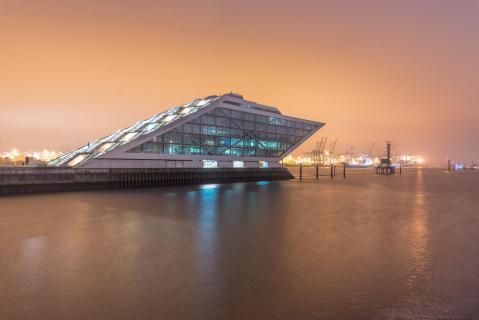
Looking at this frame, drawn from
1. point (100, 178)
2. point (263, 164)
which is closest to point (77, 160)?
point (100, 178)

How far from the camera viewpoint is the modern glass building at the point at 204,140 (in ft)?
200

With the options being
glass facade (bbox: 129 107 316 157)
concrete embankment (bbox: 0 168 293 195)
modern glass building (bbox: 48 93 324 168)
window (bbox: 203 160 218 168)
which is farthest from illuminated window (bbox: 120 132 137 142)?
window (bbox: 203 160 218 168)

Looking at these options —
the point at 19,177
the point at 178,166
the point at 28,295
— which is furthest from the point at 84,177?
the point at 28,295

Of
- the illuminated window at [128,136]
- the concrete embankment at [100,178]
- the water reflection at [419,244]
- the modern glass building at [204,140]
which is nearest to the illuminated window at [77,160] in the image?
the modern glass building at [204,140]

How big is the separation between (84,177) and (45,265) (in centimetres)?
4036

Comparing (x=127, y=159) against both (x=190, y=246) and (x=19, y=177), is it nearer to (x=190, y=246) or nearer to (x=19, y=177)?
(x=19, y=177)

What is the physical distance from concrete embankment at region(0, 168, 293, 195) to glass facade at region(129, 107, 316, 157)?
507 centimetres

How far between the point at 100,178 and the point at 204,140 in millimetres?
26856

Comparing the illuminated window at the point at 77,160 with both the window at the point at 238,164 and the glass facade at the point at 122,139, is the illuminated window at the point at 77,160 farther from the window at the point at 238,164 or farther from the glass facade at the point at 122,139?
the window at the point at 238,164

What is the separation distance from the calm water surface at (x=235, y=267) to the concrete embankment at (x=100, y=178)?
67.9ft

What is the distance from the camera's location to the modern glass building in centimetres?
6110

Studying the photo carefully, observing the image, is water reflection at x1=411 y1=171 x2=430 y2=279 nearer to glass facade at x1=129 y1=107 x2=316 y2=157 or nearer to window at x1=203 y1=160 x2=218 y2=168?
glass facade at x1=129 y1=107 x2=316 y2=157

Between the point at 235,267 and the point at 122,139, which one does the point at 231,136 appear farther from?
the point at 235,267

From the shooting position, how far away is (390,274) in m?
13.0
